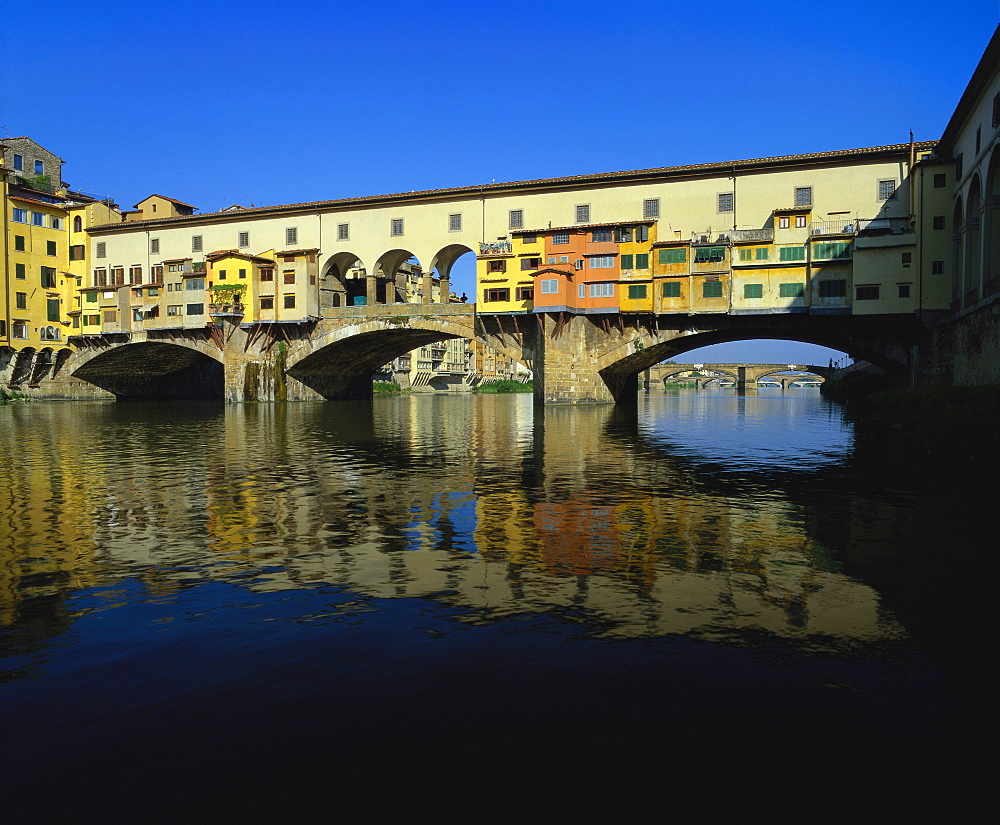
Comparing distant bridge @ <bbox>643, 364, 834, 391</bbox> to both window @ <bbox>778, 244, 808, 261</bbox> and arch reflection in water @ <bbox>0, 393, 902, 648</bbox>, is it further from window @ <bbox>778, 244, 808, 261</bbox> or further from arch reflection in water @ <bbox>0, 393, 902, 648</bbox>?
arch reflection in water @ <bbox>0, 393, 902, 648</bbox>

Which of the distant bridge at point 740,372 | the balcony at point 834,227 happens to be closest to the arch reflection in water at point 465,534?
the balcony at point 834,227

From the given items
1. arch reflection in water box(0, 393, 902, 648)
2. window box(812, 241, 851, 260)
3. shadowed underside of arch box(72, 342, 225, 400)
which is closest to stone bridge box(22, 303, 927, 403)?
shadowed underside of arch box(72, 342, 225, 400)

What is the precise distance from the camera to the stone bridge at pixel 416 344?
48.9 m

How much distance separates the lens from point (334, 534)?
1077cm

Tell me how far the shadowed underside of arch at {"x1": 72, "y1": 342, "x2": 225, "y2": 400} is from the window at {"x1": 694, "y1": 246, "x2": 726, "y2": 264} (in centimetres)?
4343

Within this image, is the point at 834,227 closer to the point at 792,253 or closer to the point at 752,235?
the point at 792,253

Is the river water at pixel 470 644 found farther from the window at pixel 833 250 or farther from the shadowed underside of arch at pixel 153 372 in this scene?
the shadowed underside of arch at pixel 153 372

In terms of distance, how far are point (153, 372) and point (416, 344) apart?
29.9 meters

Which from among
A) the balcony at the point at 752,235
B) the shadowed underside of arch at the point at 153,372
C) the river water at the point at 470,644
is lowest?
the river water at the point at 470,644

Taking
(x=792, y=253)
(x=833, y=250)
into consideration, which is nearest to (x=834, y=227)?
(x=833, y=250)

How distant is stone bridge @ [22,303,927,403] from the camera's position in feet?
161

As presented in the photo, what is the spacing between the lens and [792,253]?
1844 inches

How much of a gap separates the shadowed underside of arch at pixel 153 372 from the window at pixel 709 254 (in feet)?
142

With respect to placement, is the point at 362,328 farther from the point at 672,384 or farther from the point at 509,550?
the point at 672,384
